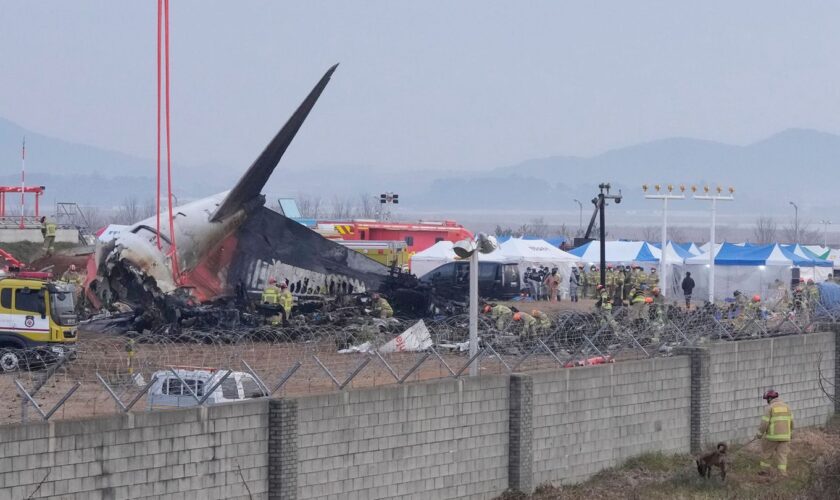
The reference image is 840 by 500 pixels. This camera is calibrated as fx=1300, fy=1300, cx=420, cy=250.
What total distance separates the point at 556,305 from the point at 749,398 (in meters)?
23.1

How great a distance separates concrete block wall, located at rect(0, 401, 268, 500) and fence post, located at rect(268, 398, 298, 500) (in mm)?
81

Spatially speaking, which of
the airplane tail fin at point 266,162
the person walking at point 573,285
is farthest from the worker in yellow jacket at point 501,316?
the person walking at point 573,285

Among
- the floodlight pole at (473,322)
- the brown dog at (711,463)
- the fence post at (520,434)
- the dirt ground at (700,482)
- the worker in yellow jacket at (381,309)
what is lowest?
the dirt ground at (700,482)

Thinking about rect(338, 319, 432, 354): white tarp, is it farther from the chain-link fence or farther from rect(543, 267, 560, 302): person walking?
rect(543, 267, 560, 302): person walking

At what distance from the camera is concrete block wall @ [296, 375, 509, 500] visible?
1634 cm

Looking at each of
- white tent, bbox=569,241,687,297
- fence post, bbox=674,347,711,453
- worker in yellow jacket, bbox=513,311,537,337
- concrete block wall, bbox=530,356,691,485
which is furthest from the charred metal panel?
white tent, bbox=569,241,687,297

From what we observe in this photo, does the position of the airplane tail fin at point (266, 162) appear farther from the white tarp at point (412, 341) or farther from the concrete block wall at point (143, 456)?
the concrete block wall at point (143, 456)

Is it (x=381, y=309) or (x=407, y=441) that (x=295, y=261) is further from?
(x=407, y=441)

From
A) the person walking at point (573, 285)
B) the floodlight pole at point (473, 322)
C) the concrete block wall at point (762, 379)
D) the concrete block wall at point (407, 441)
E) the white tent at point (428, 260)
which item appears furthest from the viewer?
the white tent at point (428, 260)

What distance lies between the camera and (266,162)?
126 feet

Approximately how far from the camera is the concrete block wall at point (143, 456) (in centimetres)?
1329

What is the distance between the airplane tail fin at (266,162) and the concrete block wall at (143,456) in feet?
71.4

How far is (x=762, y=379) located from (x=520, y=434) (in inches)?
329

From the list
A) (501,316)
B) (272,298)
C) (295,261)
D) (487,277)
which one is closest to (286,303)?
(272,298)
